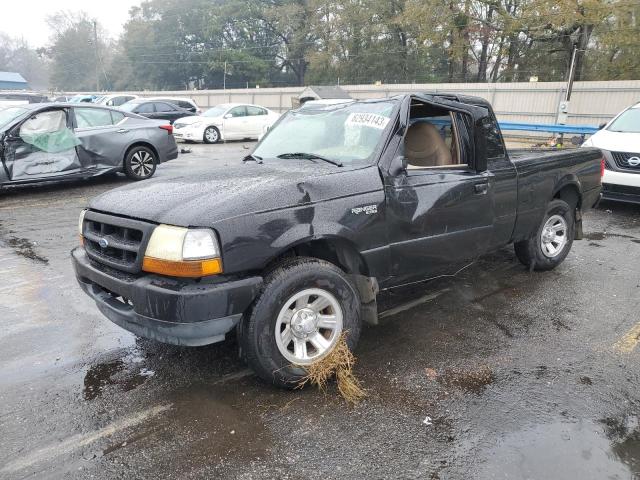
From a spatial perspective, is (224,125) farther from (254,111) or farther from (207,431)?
(207,431)

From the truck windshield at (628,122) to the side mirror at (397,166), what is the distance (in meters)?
7.18

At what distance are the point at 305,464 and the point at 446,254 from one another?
2102mm

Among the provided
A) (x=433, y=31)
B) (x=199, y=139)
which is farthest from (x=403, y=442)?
(x=433, y=31)

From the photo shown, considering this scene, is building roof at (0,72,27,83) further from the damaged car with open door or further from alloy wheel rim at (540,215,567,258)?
alloy wheel rim at (540,215,567,258)

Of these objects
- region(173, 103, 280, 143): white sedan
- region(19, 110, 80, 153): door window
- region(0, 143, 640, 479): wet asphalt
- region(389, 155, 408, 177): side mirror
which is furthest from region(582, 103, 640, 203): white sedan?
region(173, 103, 280, 143): white sedan

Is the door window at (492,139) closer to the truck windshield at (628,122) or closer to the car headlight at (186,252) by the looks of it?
the car headlight at (186,252)

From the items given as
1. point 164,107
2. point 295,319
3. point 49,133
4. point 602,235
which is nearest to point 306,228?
point 295,319

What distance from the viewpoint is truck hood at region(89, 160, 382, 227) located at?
2.93 metres

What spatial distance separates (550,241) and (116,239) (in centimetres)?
445

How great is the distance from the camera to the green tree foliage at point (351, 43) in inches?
1148

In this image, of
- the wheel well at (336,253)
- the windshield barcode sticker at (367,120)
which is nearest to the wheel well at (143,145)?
the windshield barcode sticker at (367,120)

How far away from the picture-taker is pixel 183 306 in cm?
278

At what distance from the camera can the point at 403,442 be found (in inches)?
109

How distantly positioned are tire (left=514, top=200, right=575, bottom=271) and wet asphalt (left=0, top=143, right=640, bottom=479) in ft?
1.70
